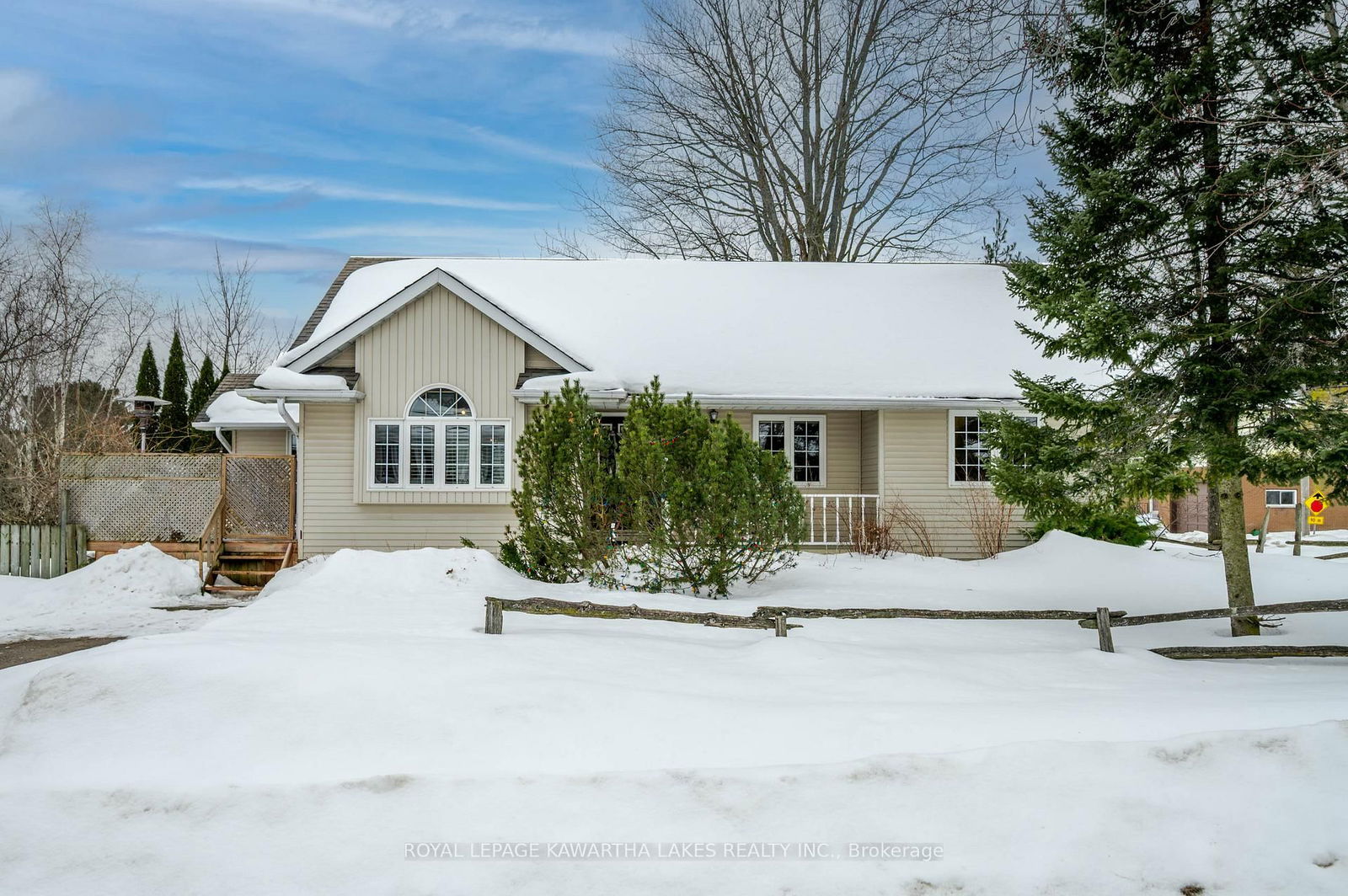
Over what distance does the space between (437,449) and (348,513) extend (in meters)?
1.82

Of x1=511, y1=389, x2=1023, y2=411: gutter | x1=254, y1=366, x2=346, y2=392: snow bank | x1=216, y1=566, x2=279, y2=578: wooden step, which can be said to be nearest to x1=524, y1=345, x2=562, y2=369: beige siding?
x1=511, y1=389, x2=1023, y2=411: gutter

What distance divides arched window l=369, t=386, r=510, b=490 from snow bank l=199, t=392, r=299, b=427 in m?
4.38

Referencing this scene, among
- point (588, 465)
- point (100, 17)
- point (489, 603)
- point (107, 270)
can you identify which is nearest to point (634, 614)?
point (489, 603)

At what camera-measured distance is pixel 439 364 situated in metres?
14.6

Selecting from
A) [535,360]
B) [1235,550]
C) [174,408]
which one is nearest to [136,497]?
[535,360]

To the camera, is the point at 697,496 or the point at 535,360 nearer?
the point at 697,496

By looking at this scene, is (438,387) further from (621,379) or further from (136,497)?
(136,497)

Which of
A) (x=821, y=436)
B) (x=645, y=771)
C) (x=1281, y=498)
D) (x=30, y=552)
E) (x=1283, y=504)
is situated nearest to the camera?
(x=645, y=771)

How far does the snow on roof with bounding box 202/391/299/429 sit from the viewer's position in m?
18.3

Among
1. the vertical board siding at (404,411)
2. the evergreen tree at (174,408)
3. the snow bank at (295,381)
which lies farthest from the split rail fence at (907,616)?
the evergreen tree at (174,408)

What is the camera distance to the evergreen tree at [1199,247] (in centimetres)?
852

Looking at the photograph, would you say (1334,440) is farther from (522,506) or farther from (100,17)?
(100,17)

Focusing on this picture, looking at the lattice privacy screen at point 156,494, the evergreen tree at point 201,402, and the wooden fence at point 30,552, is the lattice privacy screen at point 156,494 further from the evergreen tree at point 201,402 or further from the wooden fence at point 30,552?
the evergreen tree at point 201,402

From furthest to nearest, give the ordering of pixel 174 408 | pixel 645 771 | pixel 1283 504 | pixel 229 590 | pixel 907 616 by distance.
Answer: pixel 1283 504 → pixel 174 408 → pixel 229 590 → pixel 907 616 → pixel 645 771
